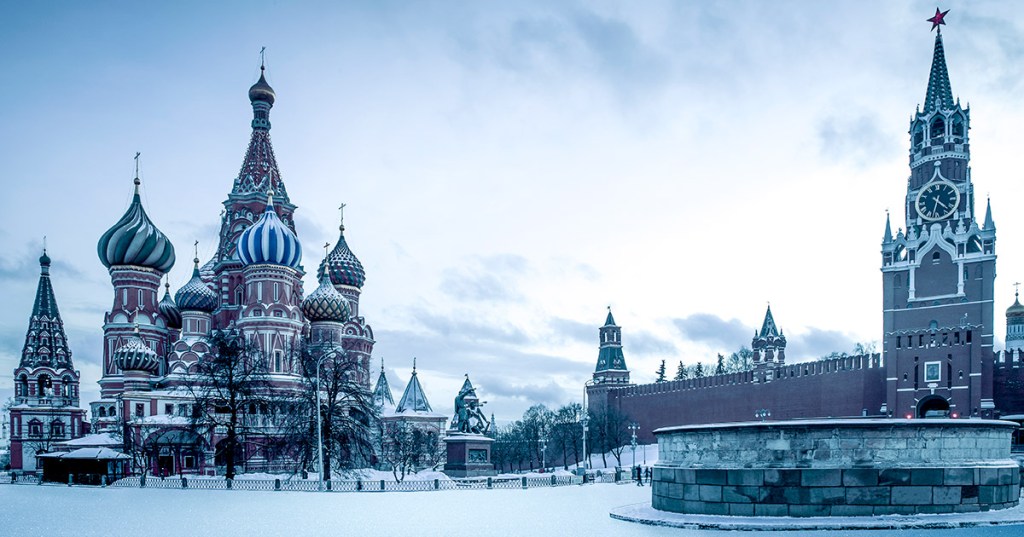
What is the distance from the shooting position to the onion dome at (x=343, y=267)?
61.1 meters

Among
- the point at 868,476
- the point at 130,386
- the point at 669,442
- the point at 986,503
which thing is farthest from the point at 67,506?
the point at 130,386

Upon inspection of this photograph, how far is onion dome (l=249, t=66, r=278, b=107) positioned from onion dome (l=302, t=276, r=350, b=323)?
14594mm

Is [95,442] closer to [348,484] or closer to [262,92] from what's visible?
[348,484]

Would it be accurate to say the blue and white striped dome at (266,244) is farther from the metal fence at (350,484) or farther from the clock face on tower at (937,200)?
the clock face on tower at (937,200)

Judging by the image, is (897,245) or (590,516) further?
(897,245)

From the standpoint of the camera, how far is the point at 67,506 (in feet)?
71.4

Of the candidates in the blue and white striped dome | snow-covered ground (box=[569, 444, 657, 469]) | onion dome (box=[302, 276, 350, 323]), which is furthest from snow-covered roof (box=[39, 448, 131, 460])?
snow-covered ground (box=[569, 444, 657, 469])

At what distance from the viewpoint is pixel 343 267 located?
6128 cm

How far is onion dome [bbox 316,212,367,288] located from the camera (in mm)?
61056

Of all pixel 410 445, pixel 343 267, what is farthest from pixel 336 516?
pixel 343 267

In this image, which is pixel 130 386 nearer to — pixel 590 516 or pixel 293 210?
pixel 293 210

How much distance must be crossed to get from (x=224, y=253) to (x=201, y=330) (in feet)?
16.5

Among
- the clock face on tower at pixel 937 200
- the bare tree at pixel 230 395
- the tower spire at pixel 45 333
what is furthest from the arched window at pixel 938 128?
the tower spire at pixel 45 333

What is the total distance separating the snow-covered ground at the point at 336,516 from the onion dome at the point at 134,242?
2912cm
